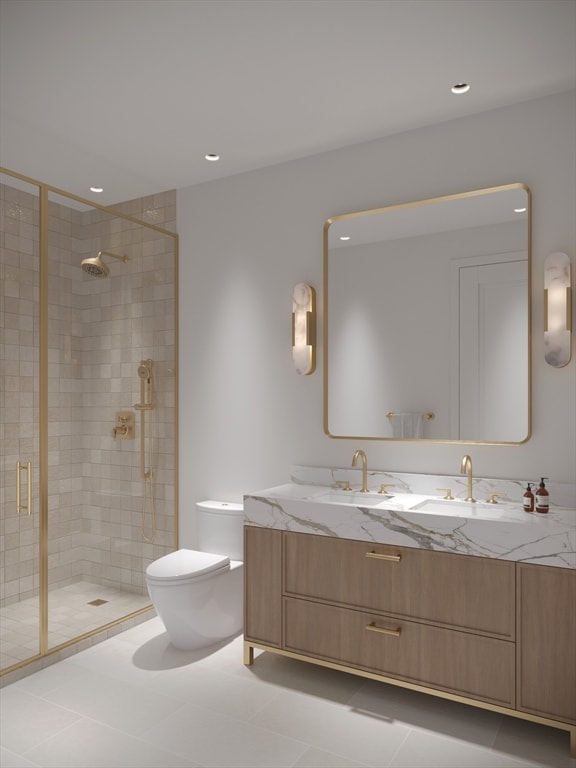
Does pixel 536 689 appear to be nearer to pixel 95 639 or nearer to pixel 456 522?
pixel 456 522

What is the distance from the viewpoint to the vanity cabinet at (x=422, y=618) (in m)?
2.20

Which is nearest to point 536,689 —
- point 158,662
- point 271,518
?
point 271,518

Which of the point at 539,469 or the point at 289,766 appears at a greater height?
the point at 539,469

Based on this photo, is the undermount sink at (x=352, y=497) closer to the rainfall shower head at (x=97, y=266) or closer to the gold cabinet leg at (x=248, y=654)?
the gold cabinet leg at (x=248, y=654)

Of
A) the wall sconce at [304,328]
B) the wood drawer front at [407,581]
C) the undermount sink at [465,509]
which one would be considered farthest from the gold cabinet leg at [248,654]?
the wall sconce at [304,328]

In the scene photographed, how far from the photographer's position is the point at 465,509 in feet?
8.84

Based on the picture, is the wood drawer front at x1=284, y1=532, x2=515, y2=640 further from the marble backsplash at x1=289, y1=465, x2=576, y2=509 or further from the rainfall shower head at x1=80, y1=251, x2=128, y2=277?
the rainfall shower head at x1=80, y1=251, x2=128, y2=277

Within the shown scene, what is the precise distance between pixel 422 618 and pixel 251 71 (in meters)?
2.41

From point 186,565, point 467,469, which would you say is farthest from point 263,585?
point 467,469

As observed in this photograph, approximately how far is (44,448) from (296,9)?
2.20 meters

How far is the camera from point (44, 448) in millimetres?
2867

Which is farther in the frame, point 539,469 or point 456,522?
point 539,469

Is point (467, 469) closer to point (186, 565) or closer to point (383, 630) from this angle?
point (383, 630)

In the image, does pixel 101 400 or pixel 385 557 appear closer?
pixel 385 557
